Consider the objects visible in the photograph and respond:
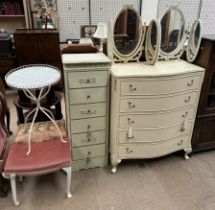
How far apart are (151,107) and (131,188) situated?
0.70m

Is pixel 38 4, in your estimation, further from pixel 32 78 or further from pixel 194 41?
pixel 194 41

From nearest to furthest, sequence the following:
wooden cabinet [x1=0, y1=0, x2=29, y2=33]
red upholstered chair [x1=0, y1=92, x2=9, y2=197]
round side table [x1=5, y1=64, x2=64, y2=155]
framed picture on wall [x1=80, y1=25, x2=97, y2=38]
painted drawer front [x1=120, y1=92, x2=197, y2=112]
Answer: round side table [x1=5, y1=64, x2=64, y2=155] → red upholstered chair [x1=0, y1=92, x2=9, y2=197] → painted drawer front [x1=120, y1=92, x2=197, y2=112] → wooden cabinet [x1=0, y1=0, x2=29, y2=33] → framed picture on wall [x1=80, y1=25, x2=97, y2=38]

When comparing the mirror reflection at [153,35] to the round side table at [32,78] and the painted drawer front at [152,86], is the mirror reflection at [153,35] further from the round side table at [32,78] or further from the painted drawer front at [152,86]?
the round side table at [32,78]

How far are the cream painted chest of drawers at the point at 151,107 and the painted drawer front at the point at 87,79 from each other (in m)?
0.08

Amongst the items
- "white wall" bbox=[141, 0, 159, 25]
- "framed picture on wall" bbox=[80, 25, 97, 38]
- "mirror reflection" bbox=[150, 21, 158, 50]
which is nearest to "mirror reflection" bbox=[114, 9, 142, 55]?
"mirror reflection" bbox=[150, 21, 158, 50]

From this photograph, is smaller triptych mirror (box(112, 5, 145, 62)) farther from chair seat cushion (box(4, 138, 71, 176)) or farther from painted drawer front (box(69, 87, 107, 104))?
chair seat cushion (box(4, 138, 71, 176))

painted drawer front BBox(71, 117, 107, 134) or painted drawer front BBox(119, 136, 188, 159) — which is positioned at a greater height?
painted drawer front BBox(71, 117, 107, 134)

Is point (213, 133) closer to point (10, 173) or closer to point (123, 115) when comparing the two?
point (123, 115)

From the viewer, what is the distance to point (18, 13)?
3410mm

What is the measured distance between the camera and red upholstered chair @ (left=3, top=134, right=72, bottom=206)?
54.1 inches

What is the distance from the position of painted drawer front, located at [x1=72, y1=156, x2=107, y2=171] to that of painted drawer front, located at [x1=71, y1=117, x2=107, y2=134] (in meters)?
0.31

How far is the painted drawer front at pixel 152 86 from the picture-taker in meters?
1.57

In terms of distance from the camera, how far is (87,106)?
167 centimetres

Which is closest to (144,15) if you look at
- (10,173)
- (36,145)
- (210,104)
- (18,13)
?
(18,13)
